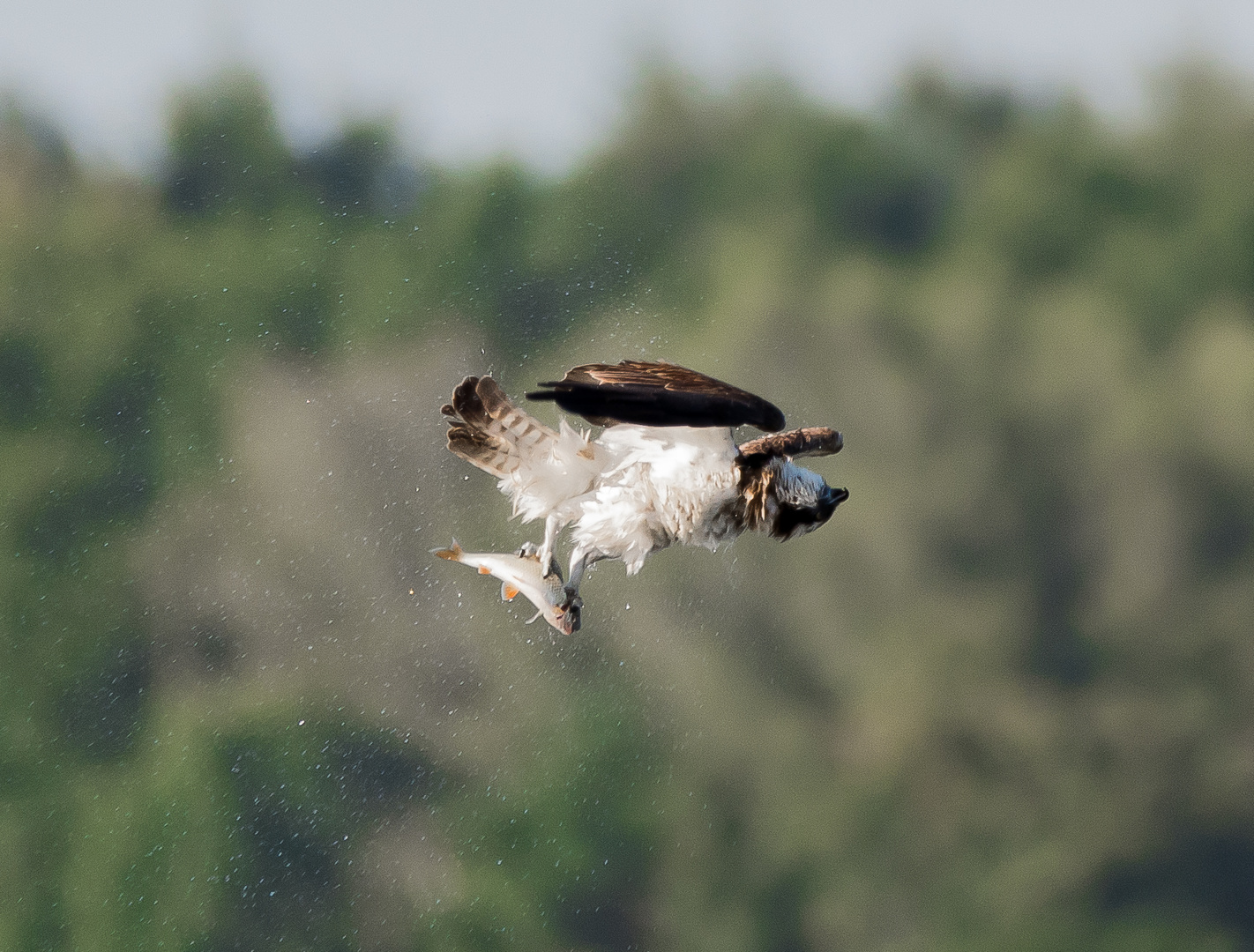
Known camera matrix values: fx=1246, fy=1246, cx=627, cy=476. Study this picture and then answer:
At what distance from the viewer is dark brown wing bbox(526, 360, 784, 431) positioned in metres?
1.91

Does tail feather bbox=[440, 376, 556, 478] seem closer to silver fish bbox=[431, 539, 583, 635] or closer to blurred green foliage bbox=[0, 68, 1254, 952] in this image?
silver fish bbox=[431, 539, 583, 635]

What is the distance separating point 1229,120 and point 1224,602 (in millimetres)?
4045

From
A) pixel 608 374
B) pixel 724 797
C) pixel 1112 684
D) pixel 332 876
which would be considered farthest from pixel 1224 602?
pixel 608 374

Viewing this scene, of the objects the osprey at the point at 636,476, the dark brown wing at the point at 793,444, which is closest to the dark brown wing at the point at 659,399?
the osprey at the point at 636,476

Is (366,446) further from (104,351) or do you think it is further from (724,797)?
(724,797)

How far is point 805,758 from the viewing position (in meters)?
9.72

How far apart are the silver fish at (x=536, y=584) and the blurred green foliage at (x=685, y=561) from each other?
9.79 ft

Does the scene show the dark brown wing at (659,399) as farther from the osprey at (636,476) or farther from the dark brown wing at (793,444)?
the dark brown wing at (793,444)

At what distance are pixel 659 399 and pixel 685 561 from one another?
17.0ft

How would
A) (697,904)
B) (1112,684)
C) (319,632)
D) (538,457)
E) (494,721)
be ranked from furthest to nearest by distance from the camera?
(1112,684), (697,904), (494,721), (319,632), (538,457)

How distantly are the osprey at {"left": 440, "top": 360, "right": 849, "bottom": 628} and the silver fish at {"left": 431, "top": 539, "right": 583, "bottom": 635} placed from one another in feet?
0.05

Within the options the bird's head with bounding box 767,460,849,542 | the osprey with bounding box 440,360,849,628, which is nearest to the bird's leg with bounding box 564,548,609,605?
the osprey with bounding box 440,360,849,628

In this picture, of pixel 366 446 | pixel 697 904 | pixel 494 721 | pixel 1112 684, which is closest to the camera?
pixel 366 446

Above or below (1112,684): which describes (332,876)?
below
